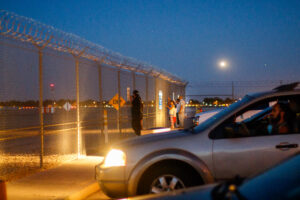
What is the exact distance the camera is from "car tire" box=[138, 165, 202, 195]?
14.9 feet

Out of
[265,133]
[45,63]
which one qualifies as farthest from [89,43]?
[265,133]

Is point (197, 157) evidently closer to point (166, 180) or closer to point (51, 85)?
point (166, 180)

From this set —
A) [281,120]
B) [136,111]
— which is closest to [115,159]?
[281,120]

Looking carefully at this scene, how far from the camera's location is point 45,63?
351 inches

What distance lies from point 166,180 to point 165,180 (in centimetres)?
2

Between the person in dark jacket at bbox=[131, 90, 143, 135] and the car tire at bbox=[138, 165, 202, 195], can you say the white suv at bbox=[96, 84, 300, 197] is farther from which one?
the person in dark jacket at bbox=[131, 90, 143, 135]

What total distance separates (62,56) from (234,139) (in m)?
6.67

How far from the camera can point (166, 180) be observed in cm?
458

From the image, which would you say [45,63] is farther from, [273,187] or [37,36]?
[273,187]

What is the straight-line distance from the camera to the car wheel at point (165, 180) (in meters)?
4.54

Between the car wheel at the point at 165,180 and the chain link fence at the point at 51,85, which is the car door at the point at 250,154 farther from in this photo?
the chain link fence at the point at 51,85

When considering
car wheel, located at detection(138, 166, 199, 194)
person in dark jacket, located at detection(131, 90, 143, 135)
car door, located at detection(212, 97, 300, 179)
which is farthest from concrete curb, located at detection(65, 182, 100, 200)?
person in dark jacket, located at detection(131, 90, 143, 135)

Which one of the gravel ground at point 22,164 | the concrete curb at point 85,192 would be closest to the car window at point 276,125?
the concrete curb at point 85,192

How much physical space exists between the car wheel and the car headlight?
0.40 metres
